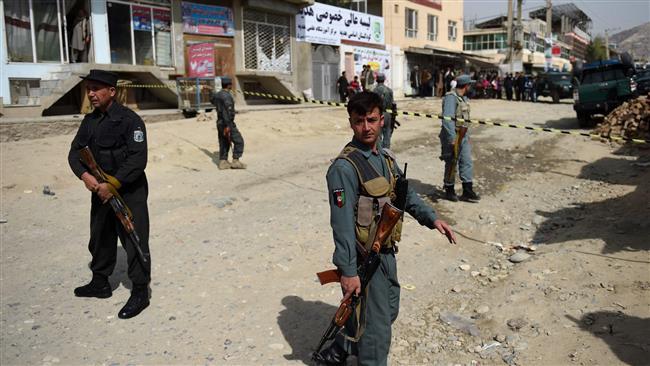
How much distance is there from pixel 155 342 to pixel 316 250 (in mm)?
2107

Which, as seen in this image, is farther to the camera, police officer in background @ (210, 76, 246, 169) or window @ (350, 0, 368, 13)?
window @ (350, 0, 368, 13)

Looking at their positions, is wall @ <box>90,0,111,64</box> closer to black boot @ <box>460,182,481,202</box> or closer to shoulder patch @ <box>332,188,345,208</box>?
black boot @ <box>460,182,481,202</box>

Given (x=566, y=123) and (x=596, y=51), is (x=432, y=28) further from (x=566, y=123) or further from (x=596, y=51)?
(x=596, y=51)

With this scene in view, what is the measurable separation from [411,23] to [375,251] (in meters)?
30.8

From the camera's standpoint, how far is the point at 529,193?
7.90 metres

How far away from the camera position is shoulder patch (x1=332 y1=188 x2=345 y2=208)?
2557 mm

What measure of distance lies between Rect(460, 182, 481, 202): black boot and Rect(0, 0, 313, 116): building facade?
11.3m

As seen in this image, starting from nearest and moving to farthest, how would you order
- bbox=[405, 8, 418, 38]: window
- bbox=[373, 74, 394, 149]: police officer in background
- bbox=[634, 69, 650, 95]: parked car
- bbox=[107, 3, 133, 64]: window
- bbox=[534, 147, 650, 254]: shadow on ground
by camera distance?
1. bbox=[534, 147, 650, 254]: shadow on ground
2. bbox=[373, 74, 394, 149]: police officer in background
3. bbox=[634, 69, 650, 95]: parked car
4. bbox=[107, 3, 133, 64]: window
5. bbox=[405, 8, 418, 38]: window

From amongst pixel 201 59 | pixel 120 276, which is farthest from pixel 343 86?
pixel 120 276

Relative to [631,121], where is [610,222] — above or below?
below

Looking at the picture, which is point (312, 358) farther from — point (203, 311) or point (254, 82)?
point (254, 82)

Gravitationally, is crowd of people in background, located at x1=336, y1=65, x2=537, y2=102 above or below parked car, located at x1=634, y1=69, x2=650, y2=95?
above

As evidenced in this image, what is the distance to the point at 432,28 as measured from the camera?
112 feet

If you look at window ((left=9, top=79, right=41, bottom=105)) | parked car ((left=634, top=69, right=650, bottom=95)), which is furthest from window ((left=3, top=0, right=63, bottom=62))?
parked car ((left=634, top=69, right=650, bottom=95))
